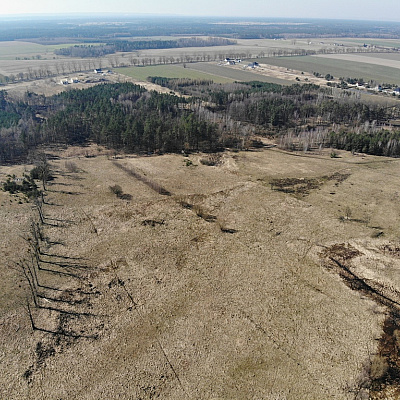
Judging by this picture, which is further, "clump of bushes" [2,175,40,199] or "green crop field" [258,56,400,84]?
"green crop field" [258,56,400,84]

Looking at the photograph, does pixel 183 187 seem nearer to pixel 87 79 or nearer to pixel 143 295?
pixel 143 295

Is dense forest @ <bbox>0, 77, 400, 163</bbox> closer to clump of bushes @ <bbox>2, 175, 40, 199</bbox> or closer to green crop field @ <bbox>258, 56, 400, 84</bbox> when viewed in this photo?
clump of bushes @ <bbox>2, 175, 40, 199</bbox>

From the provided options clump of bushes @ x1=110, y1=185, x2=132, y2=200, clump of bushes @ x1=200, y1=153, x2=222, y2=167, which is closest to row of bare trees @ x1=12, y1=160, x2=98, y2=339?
clump of bushes @ x1=110, y1=185, x2=132, y2=200

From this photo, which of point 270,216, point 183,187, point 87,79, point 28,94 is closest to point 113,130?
point 183,187

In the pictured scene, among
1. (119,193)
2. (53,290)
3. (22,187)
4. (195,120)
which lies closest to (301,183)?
(119,193)

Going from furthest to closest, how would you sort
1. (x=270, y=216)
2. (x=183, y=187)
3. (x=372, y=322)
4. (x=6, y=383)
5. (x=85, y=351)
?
(x=183, y=187) → (x=270, y=216) → (x=372, y=322) → (x=85, y=351) → (x=6, y=383)

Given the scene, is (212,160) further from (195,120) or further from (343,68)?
(343,68)
